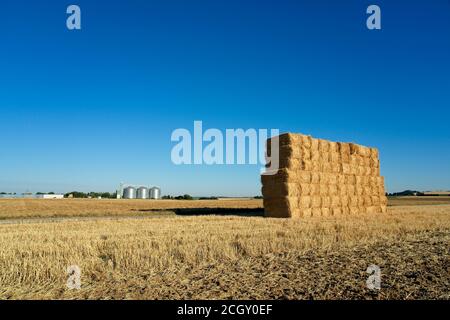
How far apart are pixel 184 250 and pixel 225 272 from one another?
1.92m

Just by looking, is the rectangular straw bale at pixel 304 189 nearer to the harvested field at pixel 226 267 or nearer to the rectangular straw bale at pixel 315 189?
the rectangular straw bale at pixel 315 189

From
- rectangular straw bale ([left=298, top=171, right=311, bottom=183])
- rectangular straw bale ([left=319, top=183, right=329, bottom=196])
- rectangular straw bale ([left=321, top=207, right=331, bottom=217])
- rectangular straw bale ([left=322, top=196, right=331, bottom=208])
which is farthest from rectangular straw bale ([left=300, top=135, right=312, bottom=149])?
rectangular straw bale ([left=321, top=207, right=331, bottom=217])

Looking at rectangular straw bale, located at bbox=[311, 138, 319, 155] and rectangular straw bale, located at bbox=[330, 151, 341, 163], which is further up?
rectangular straw bale, located at bbox=[311, 138, 319, 155]

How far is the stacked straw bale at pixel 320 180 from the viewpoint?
22250 millimetres

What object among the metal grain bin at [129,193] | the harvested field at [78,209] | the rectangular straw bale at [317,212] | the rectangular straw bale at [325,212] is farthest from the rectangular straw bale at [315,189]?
the metal grain bin at [129,193]

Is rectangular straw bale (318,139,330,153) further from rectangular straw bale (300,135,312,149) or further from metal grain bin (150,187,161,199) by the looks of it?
metal grain bin (150,187,161,199)

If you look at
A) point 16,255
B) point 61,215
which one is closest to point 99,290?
point 16,255

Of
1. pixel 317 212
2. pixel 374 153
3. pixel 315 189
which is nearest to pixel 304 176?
pixel 315 189

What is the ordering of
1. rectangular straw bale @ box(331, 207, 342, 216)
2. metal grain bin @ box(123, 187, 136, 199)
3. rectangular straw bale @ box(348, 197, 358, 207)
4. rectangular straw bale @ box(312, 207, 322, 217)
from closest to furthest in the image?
1. rectangular straw bale @ box(312, 207, 322, 217)
2. rectangular straw bale @ box(331, 207, 342, 216)
3. rectangular straw bale @ box(348, 197, 358, 207)
4. metal grain bin @ box(123, 187, 136, 199)

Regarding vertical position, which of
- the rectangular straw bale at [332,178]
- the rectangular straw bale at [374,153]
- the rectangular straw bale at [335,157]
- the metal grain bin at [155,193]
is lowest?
the metal grain bin at [155,193]

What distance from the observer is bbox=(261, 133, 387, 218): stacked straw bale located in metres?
22.2

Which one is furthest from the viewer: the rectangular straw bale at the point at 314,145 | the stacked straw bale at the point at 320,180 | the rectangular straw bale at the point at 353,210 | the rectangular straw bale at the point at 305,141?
the rectangular straw bale at the point at 353,210
